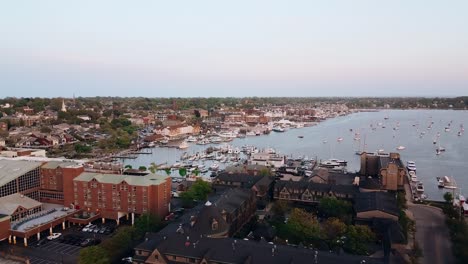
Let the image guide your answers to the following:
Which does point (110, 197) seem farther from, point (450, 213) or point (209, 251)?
point (450, 213)

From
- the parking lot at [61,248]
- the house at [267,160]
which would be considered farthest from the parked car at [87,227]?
the house at [267,160]

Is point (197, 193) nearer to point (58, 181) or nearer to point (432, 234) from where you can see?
A: point (58, 181)

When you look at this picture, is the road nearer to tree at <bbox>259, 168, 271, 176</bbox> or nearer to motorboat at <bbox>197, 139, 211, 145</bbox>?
tree at <bbox>259, 168, 271, 176</bbox>

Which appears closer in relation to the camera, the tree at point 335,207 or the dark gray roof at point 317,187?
the tree at point 335,207

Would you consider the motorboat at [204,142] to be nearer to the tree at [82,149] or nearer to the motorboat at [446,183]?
the tree at [82,149]

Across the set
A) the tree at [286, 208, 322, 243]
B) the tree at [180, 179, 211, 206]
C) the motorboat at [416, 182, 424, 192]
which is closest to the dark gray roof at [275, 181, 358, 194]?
the tree at [180, 179, 211, 206]

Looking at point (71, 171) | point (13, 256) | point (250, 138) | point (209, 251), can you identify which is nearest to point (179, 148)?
point (250, 138)
